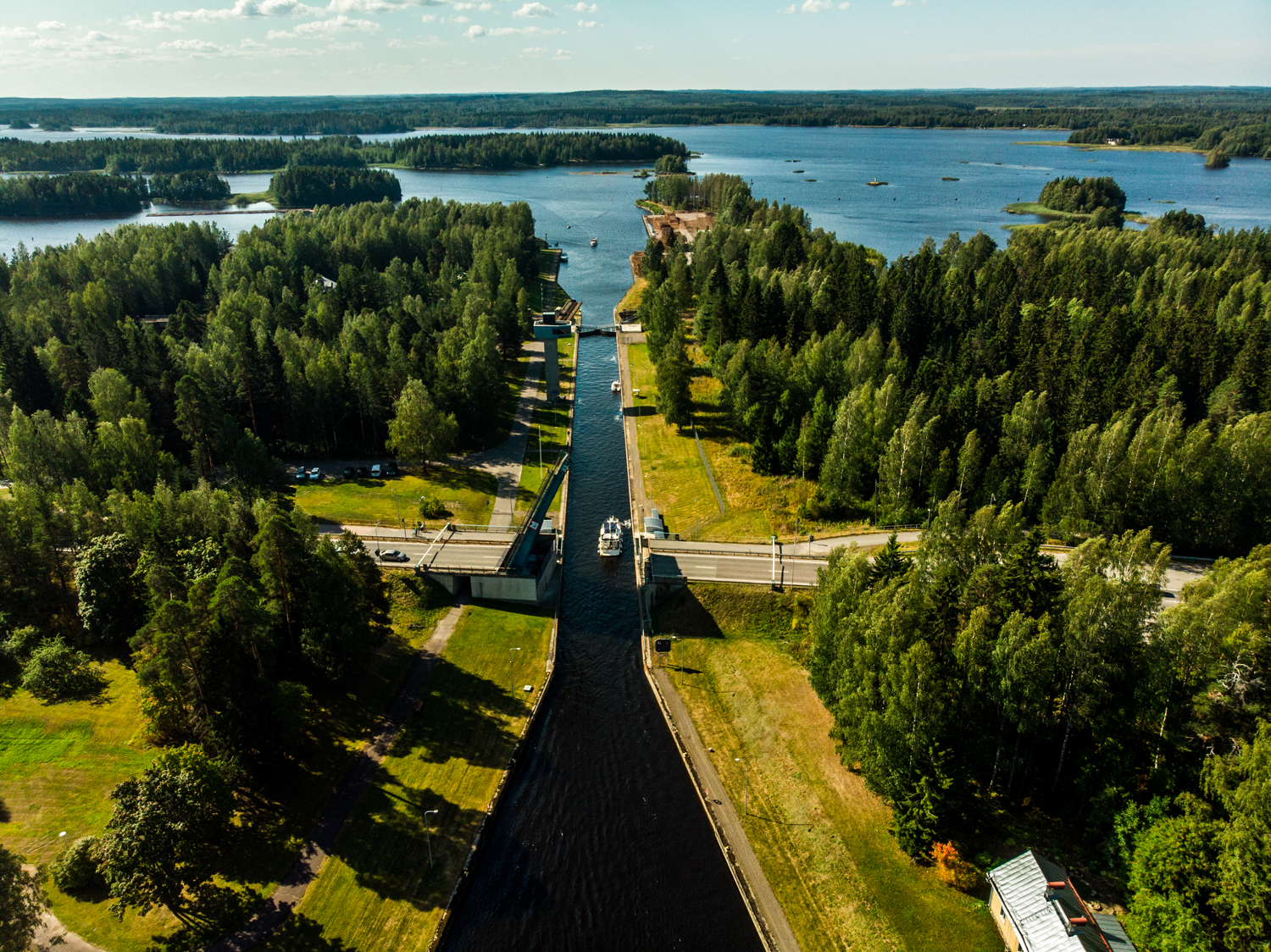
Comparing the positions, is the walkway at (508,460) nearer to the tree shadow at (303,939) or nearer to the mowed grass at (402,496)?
the mowed grass at (402,496)

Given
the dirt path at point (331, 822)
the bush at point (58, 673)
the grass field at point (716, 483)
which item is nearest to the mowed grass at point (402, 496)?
the grass field at point (716, 483)

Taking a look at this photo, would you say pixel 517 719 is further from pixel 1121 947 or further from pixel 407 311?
pixel 407 311

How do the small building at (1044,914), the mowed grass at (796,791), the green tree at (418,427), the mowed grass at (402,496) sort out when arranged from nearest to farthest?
the small building at (1044,914), the mowed grass at (796,791), the mowed grass at (402,496), the green tree at (418,427)

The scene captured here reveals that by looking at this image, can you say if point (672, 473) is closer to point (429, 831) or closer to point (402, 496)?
point (402, 496)

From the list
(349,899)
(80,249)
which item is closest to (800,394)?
(349,899)

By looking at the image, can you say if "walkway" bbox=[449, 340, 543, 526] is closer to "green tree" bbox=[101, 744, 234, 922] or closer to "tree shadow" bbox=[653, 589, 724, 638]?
"tree shadow" bbox=[653, 589, 724, 638]

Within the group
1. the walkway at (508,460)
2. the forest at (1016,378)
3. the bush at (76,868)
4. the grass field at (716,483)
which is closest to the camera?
the bush at (76,868)
